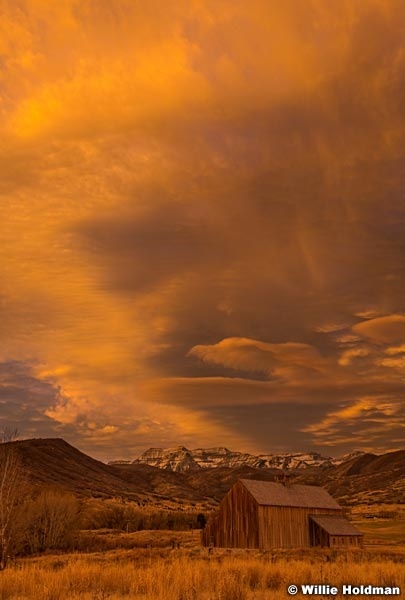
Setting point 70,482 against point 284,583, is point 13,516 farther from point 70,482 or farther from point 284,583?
point 70,482

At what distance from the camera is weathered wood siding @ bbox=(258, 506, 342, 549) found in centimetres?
5569

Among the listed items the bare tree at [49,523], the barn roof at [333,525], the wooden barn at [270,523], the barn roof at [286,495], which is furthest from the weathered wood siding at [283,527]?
the bare tree at [49,523]

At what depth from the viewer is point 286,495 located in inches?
2411

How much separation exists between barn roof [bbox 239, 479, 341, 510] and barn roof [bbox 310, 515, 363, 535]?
130cm

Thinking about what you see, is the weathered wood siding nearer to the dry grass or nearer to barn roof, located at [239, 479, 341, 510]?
barn roof, located at [239, 479, 341, 510]

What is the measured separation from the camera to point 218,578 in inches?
621

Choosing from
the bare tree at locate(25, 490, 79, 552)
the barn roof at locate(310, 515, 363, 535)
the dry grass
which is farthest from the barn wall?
the dry grass

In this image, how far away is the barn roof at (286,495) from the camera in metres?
57.8

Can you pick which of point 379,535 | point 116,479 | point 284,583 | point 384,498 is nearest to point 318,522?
point 379,535

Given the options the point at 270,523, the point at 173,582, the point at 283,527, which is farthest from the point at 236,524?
the point at 173,582

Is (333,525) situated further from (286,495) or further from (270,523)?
(270,523)

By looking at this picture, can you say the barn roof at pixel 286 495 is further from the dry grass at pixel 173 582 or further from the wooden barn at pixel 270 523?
the dry grass at pixel 173 582

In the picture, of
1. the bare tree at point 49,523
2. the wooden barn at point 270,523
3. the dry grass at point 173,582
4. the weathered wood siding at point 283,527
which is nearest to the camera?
the dry grass at point 173,582

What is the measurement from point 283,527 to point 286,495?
13.4 feet
